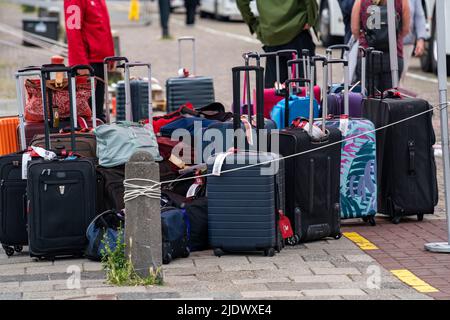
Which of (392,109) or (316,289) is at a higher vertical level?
(392,109)

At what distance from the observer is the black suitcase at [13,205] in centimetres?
907

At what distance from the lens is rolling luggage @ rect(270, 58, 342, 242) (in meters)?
9.15

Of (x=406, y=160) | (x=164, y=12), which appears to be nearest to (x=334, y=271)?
(x=406, y=160)

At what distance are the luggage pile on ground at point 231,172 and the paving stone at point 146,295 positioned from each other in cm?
102

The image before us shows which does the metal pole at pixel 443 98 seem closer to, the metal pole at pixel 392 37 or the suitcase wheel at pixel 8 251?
the metal pole at pixel 392 37

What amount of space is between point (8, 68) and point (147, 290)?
1352 centimetres

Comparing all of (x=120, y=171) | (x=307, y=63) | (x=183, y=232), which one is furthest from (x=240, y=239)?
(x=307, y=63)

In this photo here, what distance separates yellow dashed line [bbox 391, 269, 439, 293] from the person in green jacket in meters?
4.36

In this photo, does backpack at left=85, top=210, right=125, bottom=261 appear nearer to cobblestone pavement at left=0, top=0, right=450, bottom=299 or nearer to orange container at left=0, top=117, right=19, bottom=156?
cobblestone pavement at left=0, top=0, right=450, bottom=299

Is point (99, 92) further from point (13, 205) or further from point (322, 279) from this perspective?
point (322, 279)

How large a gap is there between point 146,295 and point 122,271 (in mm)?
474
